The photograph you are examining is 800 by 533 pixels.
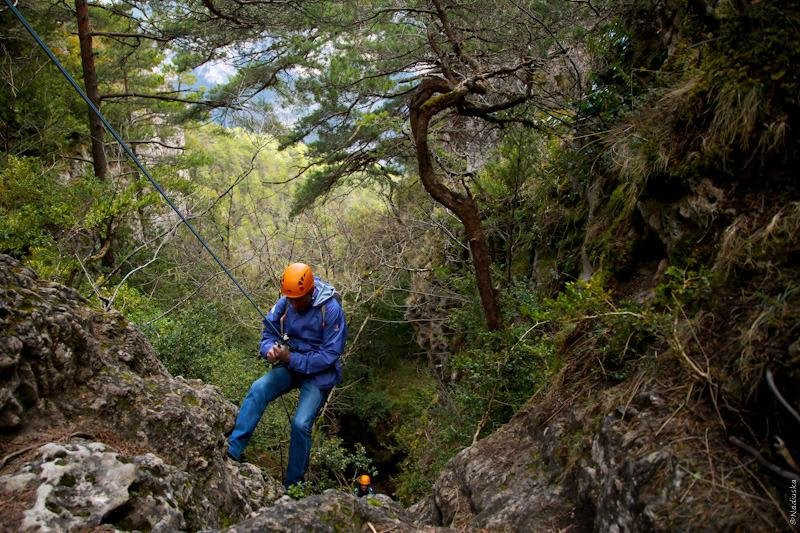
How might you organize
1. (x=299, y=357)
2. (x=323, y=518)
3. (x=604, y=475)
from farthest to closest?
(x=299, y=357)
(x=604, y=475)
(x=323, y=518)

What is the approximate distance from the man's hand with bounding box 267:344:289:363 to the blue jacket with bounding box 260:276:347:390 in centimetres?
8

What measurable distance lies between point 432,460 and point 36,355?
16.6 feet

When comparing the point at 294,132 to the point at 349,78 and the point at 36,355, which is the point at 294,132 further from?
the point at 36,355

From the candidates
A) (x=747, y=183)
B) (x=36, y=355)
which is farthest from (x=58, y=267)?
(x=747, y=183)

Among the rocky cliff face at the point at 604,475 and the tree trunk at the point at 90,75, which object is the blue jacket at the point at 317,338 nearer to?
the rocky cliff face at the point at 604,475

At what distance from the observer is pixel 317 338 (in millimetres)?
4473

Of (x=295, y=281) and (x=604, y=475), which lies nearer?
(x=604, y=475)

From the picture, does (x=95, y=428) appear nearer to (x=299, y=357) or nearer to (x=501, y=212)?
(x=299, y=357)

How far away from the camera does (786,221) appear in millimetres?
2314

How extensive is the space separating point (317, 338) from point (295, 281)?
60 centimetres

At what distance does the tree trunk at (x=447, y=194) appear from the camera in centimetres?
523

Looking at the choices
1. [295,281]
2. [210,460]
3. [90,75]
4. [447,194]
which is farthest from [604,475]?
[90,75]

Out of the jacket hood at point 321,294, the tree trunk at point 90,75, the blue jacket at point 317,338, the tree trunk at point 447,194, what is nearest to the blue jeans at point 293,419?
the blue jacket at point 317,338

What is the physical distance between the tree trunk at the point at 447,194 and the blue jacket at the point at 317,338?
1783 mm
